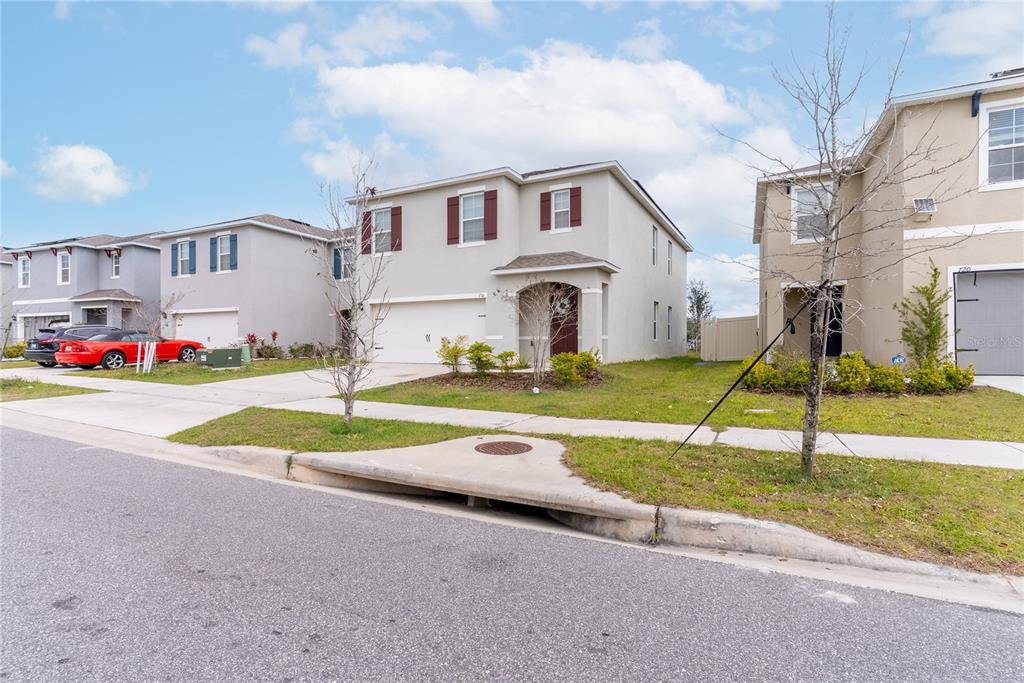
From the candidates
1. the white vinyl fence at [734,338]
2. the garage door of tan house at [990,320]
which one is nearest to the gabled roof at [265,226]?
the white vinyl fence at [734,338]


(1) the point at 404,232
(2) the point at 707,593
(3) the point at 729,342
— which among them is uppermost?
(1) the point at 404,232

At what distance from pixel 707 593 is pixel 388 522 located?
2641 millimetres

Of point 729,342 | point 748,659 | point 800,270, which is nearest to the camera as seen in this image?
point 748,659

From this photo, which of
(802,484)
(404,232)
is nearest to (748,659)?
(802,484)

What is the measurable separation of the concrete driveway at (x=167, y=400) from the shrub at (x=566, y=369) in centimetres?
424

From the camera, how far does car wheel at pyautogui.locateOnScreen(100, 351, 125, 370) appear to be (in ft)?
62.4

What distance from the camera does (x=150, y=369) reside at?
1745cm

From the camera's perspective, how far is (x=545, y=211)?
17953 mm

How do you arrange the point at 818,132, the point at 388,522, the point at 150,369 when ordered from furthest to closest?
the point at 150,369 → the point at 818,132 → the point at 388,522

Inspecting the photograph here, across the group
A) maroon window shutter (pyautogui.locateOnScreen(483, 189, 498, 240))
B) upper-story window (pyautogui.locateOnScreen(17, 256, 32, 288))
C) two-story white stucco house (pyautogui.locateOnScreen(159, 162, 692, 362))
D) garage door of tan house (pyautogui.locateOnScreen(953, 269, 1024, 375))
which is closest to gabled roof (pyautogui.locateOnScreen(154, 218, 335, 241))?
two-story white stucco house (pyautogui.locateOnScreen(159, 162, 692, 362))

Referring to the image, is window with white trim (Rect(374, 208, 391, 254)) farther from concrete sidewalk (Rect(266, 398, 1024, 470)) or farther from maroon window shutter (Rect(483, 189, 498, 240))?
concrete sidewalk (Rect(266, 398, 1024, 470))

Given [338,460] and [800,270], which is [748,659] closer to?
[338,460]

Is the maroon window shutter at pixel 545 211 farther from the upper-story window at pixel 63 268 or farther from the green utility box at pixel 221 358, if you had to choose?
the upper-story window at pixel 63 268

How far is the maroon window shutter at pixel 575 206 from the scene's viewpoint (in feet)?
56.6
